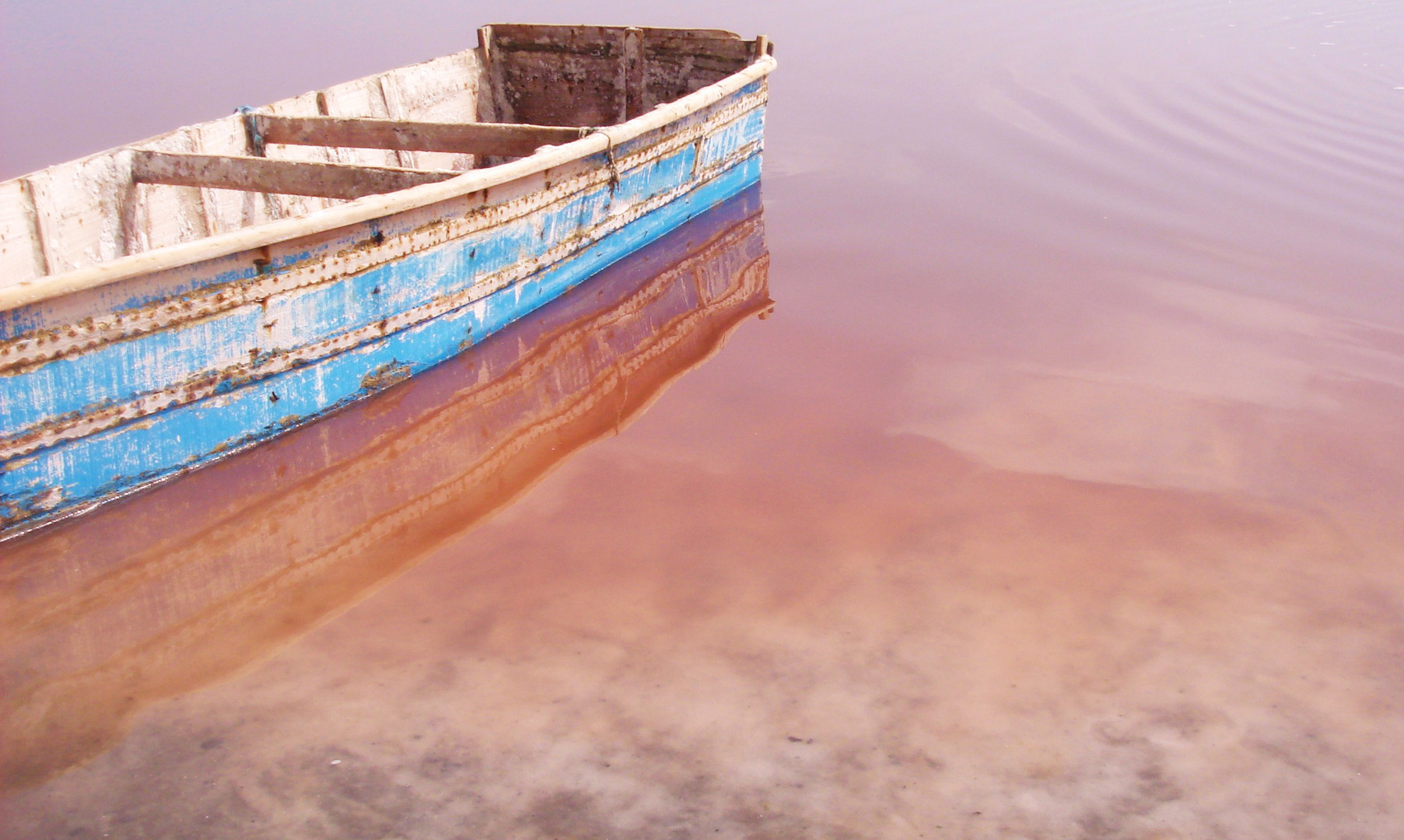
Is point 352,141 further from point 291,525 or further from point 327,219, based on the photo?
point 291,525

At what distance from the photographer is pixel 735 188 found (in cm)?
859

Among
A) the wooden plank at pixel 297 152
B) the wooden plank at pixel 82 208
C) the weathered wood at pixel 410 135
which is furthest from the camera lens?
the wooden plank at pixel 297 152

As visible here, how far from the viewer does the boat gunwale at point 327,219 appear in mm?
3852

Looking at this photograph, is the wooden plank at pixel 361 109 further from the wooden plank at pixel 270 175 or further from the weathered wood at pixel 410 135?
the wooden plank at pixel 270 175

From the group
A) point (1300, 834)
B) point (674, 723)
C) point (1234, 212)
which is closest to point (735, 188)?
point (1234, 212)

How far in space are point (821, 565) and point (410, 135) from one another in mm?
3745

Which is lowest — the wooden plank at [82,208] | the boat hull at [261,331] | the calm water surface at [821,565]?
the calm water surface at [821,565]

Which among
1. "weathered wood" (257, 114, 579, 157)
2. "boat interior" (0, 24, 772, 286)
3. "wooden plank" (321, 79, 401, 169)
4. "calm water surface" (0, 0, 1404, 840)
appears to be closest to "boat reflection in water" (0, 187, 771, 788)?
"calm water surface" (0, 0, 1404, 840)

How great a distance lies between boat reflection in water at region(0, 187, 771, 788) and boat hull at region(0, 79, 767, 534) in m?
0.16

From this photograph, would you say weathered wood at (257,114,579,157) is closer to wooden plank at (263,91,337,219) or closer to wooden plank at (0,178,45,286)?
wooden plank at (263,91,337,219)

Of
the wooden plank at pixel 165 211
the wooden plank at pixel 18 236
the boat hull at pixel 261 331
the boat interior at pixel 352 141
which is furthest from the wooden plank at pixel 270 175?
the wooden plank at pixel 18 236

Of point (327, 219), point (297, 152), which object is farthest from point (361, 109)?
point (327, 219)

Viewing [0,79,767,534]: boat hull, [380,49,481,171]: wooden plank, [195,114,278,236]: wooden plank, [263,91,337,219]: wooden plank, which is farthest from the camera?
[380,49,481,171]: wooden plank

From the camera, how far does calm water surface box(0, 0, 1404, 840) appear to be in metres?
3.33
